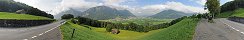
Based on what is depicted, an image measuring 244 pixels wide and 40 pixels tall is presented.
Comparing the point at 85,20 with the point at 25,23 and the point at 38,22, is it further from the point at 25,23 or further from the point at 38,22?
the point at 25,23

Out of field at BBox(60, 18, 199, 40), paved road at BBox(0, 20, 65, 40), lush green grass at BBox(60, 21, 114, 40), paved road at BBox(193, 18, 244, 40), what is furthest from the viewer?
lush green grass at BBox(60, 21, 114, 40)

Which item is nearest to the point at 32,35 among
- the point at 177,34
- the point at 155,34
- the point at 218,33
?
the point at 177,34

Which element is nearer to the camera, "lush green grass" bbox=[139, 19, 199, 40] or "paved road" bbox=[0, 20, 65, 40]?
"paved road" bbox=[0, 20, 65, 40]

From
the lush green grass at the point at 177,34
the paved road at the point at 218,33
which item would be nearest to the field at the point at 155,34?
the lush green grass at the point at 177,34

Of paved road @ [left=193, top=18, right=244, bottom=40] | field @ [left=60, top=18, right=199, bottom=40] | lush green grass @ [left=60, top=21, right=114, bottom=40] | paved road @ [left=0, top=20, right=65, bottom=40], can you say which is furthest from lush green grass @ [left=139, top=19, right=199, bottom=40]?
paved road @ [left=0, top=20, right=65, bottom=40]

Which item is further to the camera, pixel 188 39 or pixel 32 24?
pixel 32 24

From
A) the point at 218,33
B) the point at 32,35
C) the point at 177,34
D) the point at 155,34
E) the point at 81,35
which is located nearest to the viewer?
the point at 32,35

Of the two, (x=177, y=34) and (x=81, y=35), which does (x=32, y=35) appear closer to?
(x=81, y=35)

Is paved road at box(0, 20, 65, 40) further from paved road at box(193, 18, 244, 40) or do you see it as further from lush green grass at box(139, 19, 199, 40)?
paved road at box(193, 18, 244, 40)

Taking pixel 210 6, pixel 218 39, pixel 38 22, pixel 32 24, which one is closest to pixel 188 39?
pixel 218 39

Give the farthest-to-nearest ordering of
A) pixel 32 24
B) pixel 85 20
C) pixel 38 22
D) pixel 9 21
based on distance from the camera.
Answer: pixel 85 20 < pixel 38 22 < pixel 32 24 < pixel 9 21

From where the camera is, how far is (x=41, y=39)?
92.0 feet

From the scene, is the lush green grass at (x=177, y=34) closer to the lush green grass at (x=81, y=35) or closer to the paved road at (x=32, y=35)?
the lush green grass at (x=81, y=35)

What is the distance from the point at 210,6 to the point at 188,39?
82254mm
